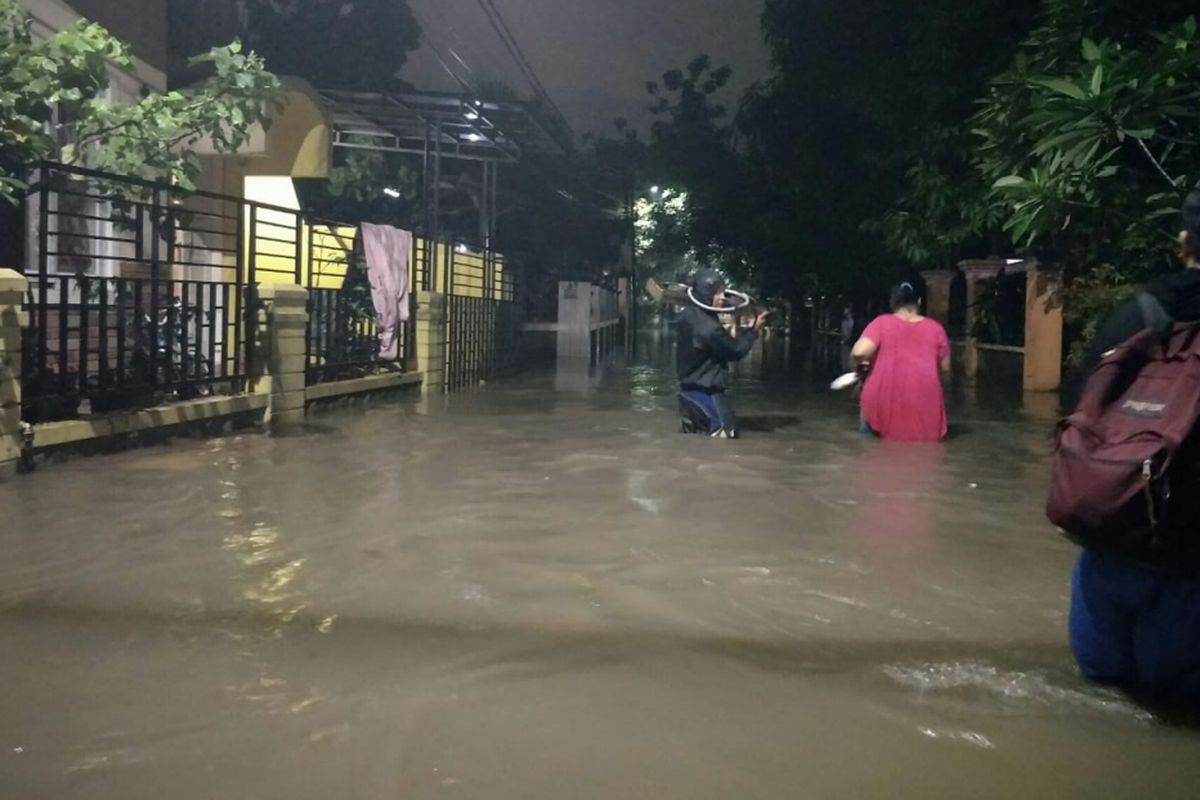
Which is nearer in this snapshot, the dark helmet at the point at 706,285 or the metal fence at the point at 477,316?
the dark helmet at the point at 706,285

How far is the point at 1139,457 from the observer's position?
3.70m

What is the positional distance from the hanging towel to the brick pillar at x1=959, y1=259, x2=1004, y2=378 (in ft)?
40.4

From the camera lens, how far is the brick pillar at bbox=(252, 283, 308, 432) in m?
12.4

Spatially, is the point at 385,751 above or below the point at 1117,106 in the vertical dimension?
below

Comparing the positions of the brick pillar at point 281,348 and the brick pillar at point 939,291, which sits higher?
the brick pillar at point 939,291

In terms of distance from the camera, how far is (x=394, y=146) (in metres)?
22.8

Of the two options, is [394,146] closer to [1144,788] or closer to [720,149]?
[720,149]

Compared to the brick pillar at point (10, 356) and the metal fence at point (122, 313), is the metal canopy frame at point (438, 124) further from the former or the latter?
the brick pillar at point (10, 356)

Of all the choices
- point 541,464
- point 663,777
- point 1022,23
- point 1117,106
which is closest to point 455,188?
point 1022,23

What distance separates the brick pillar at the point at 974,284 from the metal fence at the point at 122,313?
1539cm

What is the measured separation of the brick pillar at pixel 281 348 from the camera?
487 inches

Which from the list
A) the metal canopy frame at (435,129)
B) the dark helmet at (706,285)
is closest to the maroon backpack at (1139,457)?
the dark helmet at (706,285)

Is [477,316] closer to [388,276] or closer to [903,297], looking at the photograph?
[388,276]

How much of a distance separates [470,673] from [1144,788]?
7.25 feet
